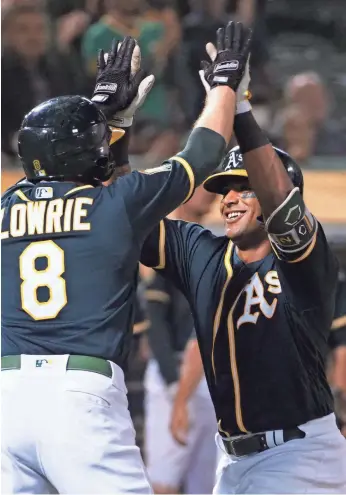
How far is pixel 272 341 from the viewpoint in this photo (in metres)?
3.04

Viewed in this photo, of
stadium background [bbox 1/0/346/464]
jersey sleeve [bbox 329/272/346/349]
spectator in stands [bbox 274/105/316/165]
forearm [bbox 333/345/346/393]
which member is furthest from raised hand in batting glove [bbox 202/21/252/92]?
spectator in stands [bbox 274/105/316/165]

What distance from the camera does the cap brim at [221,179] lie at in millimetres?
3203

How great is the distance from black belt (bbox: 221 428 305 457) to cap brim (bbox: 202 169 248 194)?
0.81 metres

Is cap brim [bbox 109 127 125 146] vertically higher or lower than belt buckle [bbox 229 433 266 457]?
higher

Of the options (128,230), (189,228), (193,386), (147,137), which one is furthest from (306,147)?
(128,230)

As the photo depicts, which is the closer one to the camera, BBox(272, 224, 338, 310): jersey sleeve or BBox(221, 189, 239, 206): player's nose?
BBox(272, 224, 338, 310): jersey sleeve

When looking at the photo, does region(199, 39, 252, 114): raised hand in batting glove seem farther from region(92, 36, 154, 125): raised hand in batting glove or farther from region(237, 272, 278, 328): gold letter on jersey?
region(237, 272, 278, 328): gold letter on jersey

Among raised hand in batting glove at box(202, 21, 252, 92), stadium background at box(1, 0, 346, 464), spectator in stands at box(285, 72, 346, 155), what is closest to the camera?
raised hand in batting glove at box(202, 21, 252, 92)

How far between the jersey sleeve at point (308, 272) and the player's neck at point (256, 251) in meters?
0.17

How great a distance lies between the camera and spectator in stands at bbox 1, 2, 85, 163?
6844mm

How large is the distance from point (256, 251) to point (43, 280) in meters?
0.83

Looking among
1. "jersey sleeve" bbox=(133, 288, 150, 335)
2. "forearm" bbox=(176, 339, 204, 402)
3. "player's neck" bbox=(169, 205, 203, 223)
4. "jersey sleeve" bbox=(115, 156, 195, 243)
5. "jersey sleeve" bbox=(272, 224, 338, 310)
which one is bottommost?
"forearm" bbox=(176, 339, 204, 402)

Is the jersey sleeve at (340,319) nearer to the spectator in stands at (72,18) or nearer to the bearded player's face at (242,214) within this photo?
the bearded player's face at (242,214)

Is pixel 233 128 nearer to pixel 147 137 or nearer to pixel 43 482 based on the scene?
pixel 43 482
